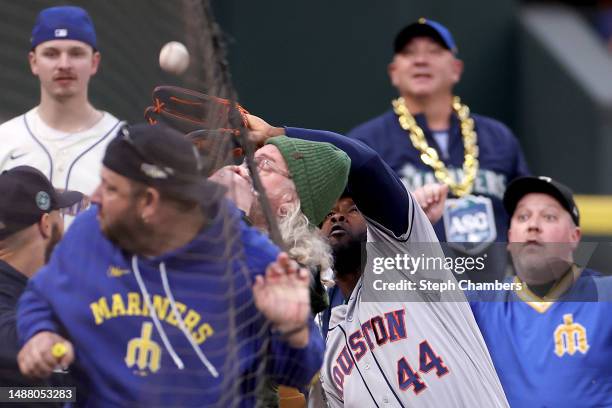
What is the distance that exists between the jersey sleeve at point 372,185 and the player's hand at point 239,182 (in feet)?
0.69

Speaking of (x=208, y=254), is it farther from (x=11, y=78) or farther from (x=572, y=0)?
(x=572, y=0)

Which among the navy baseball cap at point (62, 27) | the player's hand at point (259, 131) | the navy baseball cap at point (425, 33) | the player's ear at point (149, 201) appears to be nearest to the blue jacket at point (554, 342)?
the player's hand at point (259, 131)

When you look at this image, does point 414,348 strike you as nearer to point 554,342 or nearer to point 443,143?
point 554,342

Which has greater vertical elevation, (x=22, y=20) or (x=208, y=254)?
(x=22, y=20)

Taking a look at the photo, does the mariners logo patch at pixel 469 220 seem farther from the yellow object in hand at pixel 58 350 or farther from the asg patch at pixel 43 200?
the yellow object in hand at pixel 58 350

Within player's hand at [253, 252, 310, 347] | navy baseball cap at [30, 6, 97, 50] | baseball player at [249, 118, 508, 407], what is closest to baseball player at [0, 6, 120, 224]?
navy baseball cap at [30, 6, 97, 50]

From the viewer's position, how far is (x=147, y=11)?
5.74 metres

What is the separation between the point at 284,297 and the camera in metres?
3.08

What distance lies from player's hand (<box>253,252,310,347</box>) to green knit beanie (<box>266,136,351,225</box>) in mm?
611

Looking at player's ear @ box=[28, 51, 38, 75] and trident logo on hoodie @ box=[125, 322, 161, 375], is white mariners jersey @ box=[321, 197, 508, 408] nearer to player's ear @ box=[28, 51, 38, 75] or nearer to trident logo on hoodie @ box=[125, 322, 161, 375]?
trident logo on hoodie @ box=[125, 322, 161, 375]

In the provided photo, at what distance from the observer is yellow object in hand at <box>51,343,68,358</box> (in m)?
3.11

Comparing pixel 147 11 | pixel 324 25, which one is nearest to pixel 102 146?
pixel 147 11

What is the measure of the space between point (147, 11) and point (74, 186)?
1.28 m

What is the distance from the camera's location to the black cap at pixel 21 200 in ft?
12.6
